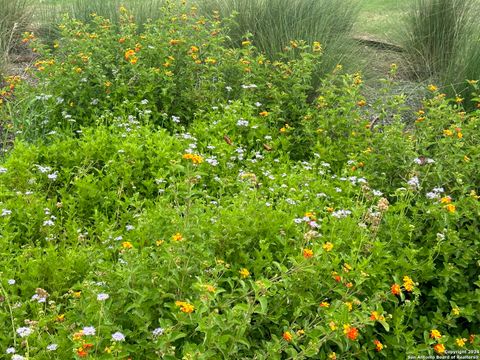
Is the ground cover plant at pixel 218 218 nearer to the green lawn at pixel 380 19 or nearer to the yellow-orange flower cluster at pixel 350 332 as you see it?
the yellow-orange flower cluster at pixel 350 332

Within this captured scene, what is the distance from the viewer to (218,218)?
8.69 ft

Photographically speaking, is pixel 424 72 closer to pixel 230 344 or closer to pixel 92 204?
pixel 92 204

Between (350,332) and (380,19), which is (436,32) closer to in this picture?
(380,19)

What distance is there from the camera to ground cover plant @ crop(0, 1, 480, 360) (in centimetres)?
213

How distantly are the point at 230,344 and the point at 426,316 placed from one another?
3.73ft

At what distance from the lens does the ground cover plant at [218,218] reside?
2127 millimetres

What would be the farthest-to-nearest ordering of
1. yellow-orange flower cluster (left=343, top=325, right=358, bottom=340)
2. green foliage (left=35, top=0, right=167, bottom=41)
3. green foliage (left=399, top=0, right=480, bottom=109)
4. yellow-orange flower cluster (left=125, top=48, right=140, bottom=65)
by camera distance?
1. green foliage (left=35, top=0, right=167, bottom=41)
2. green foliage (left=399, top=0, right=480, bottom=109)
3. yellow-orange flower cluster (left=125, top=48, right=140, bottom=65)
4. yellow-orange flower cluster (left=343, top=325, right=358, bottom=340)

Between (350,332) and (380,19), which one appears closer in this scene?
(350,332)

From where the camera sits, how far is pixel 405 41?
21.7 feet

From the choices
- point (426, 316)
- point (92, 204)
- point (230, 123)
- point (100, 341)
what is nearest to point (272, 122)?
point (230, 123)

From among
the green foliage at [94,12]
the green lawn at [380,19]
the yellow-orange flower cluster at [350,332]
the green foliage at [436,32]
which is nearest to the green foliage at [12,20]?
the green foliage at [94,12]

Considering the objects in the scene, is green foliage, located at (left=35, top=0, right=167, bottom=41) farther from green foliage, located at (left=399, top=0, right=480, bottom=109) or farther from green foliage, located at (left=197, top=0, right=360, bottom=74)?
green foliage, located at (left=399, top=0, right=480, bottom=109)

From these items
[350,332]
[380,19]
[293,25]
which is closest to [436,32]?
[293,25]

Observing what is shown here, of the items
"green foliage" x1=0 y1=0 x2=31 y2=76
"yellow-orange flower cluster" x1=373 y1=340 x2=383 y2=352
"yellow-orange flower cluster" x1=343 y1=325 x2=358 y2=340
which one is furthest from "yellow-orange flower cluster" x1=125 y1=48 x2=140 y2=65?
"yellow-orange flower cluster" x1=343 y1=325 x2=358 y2=340
